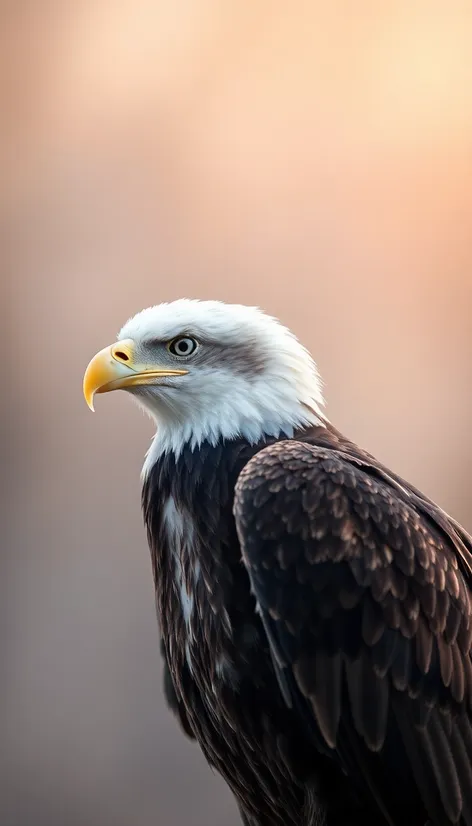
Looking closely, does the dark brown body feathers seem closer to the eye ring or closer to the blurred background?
the eye ring

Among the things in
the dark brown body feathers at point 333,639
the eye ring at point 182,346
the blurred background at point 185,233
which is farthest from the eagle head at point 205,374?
the blurred background at point 185,233

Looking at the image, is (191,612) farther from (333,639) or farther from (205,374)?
(205,374)

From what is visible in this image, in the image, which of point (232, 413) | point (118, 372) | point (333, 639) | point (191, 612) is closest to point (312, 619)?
point (333, 639)

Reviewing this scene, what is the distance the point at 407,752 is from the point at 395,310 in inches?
55.2

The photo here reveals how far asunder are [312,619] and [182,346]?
51 centimetres

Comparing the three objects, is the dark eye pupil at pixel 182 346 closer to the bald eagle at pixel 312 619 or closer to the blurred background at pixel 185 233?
the bald eagle at pixel 312 619

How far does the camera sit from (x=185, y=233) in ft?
7.22

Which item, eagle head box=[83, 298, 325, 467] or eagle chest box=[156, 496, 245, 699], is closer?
eagle chest box=[156, 496, 245, 699]

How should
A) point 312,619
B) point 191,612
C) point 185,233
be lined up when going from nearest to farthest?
point 312,619 < point 191,612 < point 185,233

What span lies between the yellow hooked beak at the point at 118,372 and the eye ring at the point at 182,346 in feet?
0.11

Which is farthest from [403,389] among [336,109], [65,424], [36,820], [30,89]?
[36,820]

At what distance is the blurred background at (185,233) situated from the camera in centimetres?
216

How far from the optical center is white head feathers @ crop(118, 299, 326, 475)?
129 cm

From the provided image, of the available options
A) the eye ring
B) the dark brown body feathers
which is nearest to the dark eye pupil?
the eye ring
